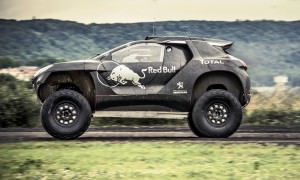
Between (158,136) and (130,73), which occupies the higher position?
(130,73)

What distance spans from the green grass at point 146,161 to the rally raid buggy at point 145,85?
0.81m

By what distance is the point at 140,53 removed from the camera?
1216cm

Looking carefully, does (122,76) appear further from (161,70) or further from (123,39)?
(123,39)

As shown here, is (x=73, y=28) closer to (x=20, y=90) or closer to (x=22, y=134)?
(x=20, y=90)

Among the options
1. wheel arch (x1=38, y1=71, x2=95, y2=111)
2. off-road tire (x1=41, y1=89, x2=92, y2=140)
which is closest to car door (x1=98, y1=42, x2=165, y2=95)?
wheel arch (x1=38, y1=71, x2=95, y2=111)

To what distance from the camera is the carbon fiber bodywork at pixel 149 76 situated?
12.0m

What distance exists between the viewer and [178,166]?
8.81m

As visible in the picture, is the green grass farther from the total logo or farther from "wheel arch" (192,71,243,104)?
"wheel arch" (192,71,243,104)

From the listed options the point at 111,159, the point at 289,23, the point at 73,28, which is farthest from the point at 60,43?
the point at 111,159

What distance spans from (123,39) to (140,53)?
42.1 meters

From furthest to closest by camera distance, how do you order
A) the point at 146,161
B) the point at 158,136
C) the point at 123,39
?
1. the point at 123,39
2. the point at 158,136
3. the point at 146,161

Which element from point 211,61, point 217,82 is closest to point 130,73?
point 211,61

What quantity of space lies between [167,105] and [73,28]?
46.9 metres

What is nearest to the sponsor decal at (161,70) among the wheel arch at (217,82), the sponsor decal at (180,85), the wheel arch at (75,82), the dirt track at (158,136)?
the sponsor decal at (180,85)
